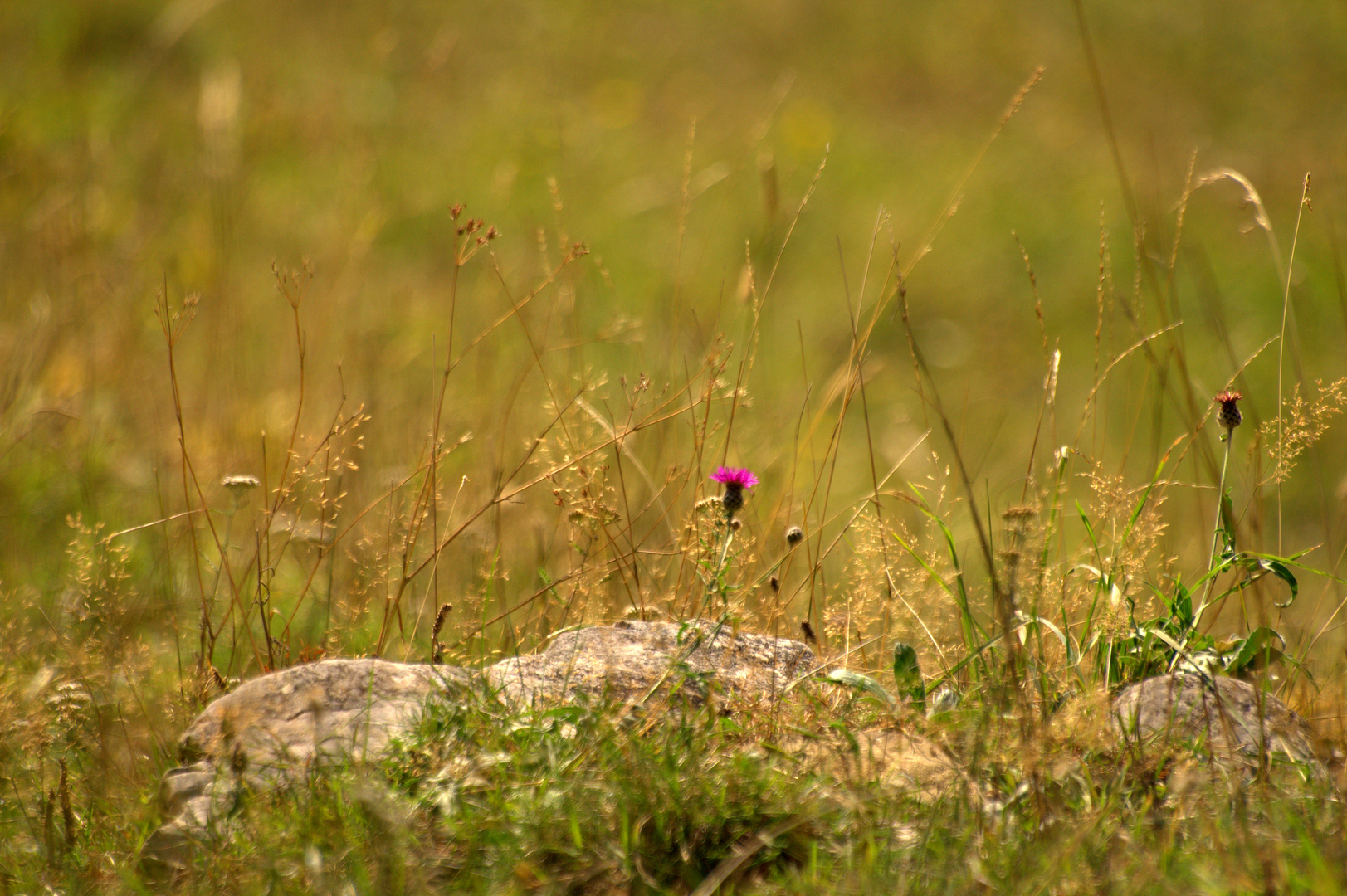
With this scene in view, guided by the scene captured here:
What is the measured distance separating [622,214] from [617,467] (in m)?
5.61

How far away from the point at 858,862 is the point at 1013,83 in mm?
10977

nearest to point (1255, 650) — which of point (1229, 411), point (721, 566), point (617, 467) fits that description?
point (1229, 411)

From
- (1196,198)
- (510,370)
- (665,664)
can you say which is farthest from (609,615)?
(1196,198)

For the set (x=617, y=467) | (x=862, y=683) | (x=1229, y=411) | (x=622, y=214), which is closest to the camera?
(x=862, y=683)

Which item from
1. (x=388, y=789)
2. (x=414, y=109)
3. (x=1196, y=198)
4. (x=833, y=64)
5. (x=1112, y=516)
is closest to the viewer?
(x=388, y=789)

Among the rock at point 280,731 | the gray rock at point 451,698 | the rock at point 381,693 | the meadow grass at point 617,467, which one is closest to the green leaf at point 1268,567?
the meadow grass at point 617,467

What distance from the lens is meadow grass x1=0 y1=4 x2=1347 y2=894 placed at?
1.40 metres

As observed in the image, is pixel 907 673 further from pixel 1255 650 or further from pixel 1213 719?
pixel 1255 650

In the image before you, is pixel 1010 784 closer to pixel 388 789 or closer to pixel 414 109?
pixel 388 789

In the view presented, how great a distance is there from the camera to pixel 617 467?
3330 millimetres

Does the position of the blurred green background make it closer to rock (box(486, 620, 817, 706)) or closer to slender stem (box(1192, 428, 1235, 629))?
slender stem (box(1192, 428, 1235, 629))

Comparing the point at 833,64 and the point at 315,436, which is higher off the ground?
the point at 833,64

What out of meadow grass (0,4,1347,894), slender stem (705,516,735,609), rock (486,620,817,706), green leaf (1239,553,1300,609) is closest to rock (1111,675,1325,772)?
meadow grass (0,4,1347,894)

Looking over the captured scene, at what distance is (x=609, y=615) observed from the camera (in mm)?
2314
